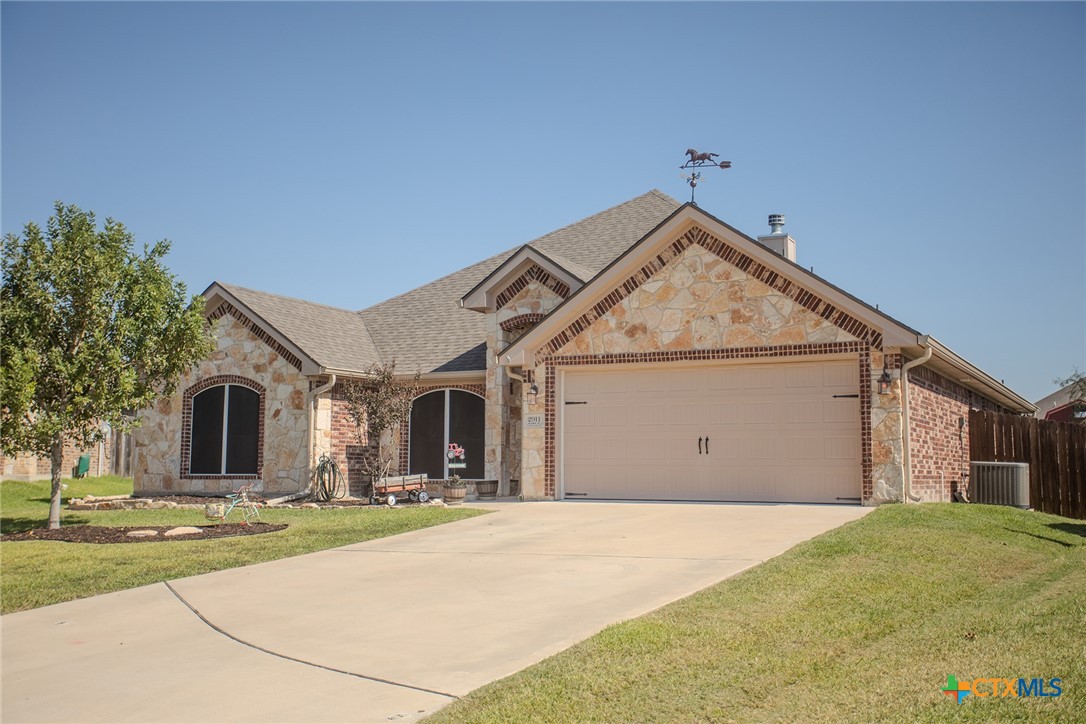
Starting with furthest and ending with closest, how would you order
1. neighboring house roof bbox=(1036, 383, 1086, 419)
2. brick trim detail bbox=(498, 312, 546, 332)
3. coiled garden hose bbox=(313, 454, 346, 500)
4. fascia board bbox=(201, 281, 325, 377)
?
neighboring house roof bbox=(1036, 383, 1086, 419) → fascia board bbox=(201, 281, 325, 377) → brick trim detail bbox=(498, 312, 546, 332) → coiled garden hose bbox=(313, 454, 346, 500)

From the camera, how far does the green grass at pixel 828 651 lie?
17.7 feet

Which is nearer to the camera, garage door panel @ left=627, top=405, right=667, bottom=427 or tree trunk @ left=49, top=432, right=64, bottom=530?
tree trunk @ left=49, top=432, right=64, bottom=530

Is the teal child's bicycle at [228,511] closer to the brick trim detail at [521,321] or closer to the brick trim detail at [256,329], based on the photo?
the brick trim detail at [256,329]

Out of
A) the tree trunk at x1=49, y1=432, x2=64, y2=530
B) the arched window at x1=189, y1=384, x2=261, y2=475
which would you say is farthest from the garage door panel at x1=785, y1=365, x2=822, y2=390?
the tree trunk at x1=49, y1=432, x2=64, y2=530

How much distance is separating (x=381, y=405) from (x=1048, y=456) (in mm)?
13355

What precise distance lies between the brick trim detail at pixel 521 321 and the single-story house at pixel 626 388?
1.3 inches

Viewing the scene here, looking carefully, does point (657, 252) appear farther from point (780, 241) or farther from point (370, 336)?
point (370, 336)

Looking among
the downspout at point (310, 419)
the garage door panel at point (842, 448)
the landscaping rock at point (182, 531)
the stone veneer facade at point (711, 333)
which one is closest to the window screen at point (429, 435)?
the downspout at point (310, 419)

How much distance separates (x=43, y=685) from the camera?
692 cm

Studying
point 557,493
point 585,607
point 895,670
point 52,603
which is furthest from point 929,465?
point 52,603

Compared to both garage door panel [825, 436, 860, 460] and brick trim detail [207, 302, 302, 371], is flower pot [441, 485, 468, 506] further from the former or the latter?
garage door panel [825, 436, 860, 460]

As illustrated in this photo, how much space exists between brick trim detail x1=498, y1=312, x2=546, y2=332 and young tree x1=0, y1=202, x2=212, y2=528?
6864 millimetres

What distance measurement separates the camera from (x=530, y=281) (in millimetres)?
20406

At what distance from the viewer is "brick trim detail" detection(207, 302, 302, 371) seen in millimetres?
21000
